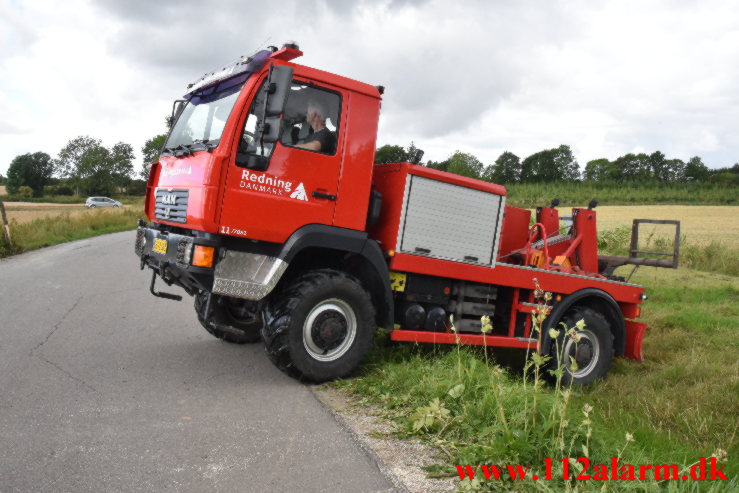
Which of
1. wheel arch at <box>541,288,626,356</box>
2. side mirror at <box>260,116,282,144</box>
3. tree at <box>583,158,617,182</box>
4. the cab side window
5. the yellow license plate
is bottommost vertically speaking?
wheel arch at <box>541,288,626,356</box>

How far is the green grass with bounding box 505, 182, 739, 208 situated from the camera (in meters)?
42.8

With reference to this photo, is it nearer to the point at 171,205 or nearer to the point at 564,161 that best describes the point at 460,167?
the point at 171,205

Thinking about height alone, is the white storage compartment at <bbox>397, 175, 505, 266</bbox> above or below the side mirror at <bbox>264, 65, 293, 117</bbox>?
below

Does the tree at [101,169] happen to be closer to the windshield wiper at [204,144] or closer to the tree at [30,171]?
the tree at [30,171]

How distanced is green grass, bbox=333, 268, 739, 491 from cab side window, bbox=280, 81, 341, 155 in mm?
2177

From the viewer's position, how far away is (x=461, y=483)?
9.39 ft

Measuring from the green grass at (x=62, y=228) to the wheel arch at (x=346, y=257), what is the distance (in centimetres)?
1090

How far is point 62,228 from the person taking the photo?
1948 centimetres

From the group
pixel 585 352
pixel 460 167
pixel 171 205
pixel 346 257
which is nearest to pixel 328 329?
pixel 346 257

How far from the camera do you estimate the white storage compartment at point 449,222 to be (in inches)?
207

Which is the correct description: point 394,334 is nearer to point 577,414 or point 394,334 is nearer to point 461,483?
point 577,414

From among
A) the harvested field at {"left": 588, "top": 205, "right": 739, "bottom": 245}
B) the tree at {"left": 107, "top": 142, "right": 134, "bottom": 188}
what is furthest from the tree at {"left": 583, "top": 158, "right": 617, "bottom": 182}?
the tree at {"left": 107, "top": 142, "right": 134, "bottom": 188}

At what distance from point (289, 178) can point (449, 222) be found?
5.58ft

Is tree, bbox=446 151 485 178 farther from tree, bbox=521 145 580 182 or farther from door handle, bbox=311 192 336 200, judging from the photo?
tree, bbox=521 145 580 182
